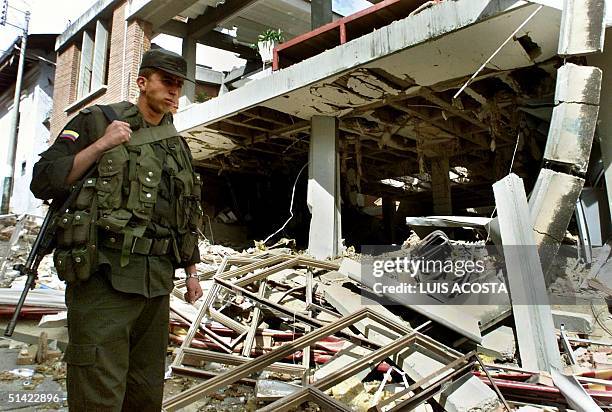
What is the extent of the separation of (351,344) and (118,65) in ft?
33.1

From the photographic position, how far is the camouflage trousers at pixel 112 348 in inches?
56.1

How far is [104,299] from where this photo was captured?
151 centimetres

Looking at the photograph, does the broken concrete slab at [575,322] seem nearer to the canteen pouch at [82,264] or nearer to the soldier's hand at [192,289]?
the soldier's hand at [192,289]

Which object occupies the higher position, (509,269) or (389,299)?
(509,269)

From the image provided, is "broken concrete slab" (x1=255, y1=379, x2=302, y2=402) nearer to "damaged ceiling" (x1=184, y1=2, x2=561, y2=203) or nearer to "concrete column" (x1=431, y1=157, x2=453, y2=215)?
"damaged ceiling" (x1=184, y1=2, x2=561, y2=203)

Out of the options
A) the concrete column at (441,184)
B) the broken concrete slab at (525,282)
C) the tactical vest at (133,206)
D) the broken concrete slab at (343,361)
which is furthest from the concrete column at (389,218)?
the tactical vest at (133,206)

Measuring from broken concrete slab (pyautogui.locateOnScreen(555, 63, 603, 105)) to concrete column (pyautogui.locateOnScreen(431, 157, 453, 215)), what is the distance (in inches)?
179

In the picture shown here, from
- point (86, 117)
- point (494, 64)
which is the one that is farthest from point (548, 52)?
point (86, 117)

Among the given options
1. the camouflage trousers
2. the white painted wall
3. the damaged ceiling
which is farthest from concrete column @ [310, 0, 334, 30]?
the white painted wall

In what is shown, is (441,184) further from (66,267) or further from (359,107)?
(66,267)

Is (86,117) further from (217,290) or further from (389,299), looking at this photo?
(389,299)

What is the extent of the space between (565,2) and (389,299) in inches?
125

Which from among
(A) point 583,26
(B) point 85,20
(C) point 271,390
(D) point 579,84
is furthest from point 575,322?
(B) point 85,20

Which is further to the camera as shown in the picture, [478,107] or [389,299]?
[478,107]
